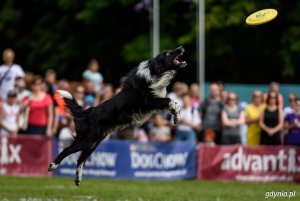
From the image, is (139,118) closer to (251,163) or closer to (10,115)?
(251,163)

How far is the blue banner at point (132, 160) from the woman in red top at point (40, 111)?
659 millimetres

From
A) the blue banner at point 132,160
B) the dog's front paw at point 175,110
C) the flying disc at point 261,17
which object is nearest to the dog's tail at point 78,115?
the dog's front paw at point 175,110

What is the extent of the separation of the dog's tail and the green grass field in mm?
1066

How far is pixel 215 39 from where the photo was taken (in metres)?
27.5

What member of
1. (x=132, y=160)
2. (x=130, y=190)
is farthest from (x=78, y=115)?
(x=132, y=160)

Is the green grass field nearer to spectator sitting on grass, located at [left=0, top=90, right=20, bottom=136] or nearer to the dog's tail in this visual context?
the dog's tail

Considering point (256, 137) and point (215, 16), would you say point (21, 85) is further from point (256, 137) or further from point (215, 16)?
point (215, 16)

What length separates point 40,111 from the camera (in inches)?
678

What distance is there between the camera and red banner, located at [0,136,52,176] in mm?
17047

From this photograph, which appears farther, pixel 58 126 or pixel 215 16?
pixel 215 16

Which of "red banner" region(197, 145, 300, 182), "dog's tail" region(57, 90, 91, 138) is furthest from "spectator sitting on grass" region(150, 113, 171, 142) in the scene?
"dog's tail" region(57, 90, 91, 138)

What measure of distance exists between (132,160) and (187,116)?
5.48 feet

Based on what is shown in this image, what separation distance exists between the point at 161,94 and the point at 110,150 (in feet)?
16.4

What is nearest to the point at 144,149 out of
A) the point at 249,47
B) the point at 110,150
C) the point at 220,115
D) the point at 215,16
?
the point at 110,150
